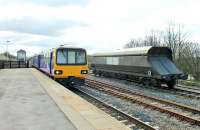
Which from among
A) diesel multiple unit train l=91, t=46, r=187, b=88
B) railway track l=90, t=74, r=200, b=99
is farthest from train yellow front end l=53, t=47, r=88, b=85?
railway track l=90, t=74, r=200, b=99

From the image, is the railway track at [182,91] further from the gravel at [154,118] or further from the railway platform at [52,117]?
the railway platform at [52,117]

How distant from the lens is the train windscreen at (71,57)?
2163 centimetres

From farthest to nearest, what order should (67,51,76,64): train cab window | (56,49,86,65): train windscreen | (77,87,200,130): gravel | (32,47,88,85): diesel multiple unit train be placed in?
(67,51,76,64): train cab window, (56,49,86,65): train windscreen, (32,47,88,85): diesel multiple unit train, (77,87,200,130): gravel

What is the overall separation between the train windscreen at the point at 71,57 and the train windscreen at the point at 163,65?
523cm

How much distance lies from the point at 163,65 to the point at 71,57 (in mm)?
6910

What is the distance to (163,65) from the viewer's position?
80.5 ft

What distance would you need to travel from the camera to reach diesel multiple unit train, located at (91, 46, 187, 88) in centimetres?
2344

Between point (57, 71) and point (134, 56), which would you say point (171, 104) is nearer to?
point (57, 71)

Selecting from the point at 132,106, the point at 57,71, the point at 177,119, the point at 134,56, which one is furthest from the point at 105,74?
the point at 177,119

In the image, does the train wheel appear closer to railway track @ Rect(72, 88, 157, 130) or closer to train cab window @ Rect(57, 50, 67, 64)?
train cab window @ Rect(57, 50, 67, 64)

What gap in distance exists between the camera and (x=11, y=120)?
8672 mm

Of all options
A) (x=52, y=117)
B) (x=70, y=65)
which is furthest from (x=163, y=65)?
(x=52, y=117)

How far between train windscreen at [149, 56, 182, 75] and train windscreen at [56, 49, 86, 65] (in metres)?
5.23

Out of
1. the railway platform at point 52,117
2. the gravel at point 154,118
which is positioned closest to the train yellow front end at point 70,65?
the gravel at point 154,118
